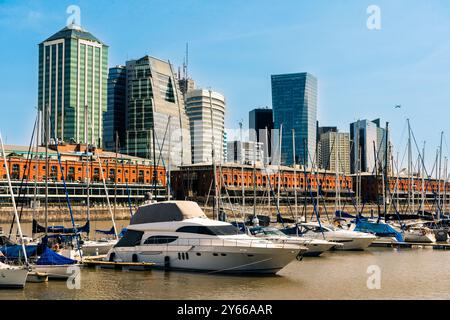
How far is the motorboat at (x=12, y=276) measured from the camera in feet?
96.5

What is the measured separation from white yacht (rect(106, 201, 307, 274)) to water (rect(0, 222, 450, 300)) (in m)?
0.84

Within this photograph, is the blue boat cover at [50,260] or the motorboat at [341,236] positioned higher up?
the blue boat cover at [50,260]

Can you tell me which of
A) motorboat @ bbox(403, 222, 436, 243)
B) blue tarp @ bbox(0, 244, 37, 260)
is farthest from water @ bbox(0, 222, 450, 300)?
motorboat @ bbox(403, 222, 436, 243)

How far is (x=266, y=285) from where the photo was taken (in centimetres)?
3180

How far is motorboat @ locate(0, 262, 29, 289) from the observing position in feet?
Answer: 96.5

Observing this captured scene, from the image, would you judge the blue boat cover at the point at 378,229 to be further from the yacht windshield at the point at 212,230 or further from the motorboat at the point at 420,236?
the yacht windshield at the point at 212,230

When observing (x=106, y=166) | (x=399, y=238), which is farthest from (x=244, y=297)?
(x=106, y=166)

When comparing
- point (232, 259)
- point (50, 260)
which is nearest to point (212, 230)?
point (232, 259)

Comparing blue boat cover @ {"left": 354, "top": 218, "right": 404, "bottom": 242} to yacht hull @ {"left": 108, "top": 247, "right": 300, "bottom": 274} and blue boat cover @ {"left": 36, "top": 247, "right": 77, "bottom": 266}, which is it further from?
blue boat cover @ {"left": 36, "top": 247, "right": 77, "bottom": 266}

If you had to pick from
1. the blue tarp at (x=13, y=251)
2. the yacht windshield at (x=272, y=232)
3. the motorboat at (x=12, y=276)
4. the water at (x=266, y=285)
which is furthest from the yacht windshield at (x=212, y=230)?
the yacht windshield at (x=272, y=232)

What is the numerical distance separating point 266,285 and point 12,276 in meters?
13.7

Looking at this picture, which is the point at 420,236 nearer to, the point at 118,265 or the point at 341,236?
the point at 341,236

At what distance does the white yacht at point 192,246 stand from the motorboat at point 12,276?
931 cm
